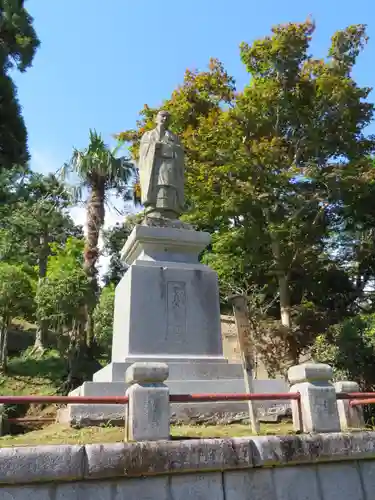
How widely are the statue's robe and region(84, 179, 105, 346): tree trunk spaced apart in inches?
365

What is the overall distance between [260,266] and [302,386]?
13.2 m

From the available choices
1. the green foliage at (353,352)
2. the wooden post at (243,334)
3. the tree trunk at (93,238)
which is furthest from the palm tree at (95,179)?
the wooden post at (243,334)

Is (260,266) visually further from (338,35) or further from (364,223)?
(338,35)

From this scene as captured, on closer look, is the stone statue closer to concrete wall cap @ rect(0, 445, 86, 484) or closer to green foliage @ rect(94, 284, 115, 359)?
concrete wall cap @ rect(0, 445, 86, 484)

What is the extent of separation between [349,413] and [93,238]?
561 inches

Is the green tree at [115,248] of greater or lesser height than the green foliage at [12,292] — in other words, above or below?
above

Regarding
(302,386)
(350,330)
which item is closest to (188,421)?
(302,386)

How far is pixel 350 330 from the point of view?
46.6 feet

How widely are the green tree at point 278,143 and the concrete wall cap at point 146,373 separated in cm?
1108

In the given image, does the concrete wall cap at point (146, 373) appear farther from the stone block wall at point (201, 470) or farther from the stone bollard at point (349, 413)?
the stone bollard at point (349, 413)

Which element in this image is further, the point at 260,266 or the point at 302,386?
the point at 260,266

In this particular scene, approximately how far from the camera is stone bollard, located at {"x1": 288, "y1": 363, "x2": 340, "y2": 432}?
187 inches

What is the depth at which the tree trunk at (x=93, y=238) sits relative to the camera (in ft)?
57.4

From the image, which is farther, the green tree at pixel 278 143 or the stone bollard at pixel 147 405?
the green tree at pixel 278 143
